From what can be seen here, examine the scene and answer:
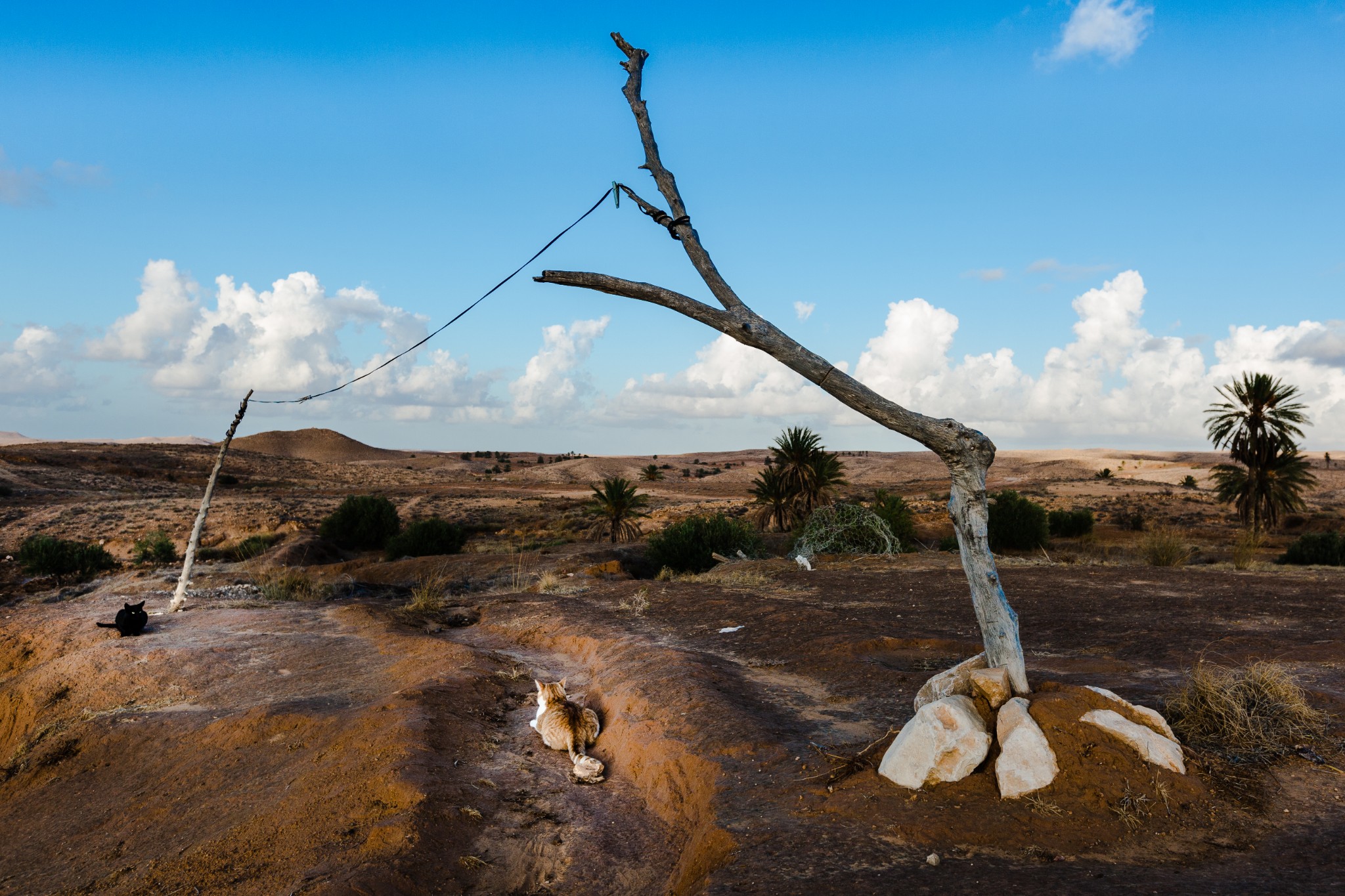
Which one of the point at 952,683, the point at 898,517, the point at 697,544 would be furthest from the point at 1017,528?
the point at 952,683

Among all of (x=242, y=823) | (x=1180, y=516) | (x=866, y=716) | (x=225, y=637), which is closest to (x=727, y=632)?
(x=866, y=716)

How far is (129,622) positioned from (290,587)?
4348 millimetres

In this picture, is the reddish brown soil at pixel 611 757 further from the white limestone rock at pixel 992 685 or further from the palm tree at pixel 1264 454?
the palm tree at pixel 1264 454

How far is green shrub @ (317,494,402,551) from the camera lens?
2809cm

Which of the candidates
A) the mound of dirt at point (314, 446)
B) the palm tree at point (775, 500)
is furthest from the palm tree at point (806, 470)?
the mound of dirt at point (314, 446)

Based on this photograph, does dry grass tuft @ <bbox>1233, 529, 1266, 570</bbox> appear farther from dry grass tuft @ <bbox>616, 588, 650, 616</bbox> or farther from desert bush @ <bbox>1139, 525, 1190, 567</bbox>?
dry grass tuft @ <bbox>616, 588, 650, 616</bbox>

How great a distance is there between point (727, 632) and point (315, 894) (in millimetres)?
6850

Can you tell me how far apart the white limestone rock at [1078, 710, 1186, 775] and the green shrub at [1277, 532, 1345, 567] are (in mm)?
20953

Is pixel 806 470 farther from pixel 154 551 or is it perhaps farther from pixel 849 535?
pixel 154 551

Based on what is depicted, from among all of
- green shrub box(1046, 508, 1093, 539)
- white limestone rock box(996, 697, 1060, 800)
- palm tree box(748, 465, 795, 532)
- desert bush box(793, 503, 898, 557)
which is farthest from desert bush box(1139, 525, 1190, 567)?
white limestone rock box(996, 697, 1060, 800)

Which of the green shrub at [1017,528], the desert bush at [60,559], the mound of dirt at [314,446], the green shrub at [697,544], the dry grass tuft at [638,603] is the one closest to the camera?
the dry grass tuft at [638,603]

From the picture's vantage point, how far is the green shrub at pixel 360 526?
28094 millimetres

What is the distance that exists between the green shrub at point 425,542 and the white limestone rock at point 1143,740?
73.8ft

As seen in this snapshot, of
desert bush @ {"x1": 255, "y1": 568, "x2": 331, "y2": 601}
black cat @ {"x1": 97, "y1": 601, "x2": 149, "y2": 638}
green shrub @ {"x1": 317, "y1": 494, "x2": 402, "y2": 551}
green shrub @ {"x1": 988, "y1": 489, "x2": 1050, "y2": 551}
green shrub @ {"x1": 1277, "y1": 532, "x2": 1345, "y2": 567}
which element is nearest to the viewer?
black cat @ {"x1": 97, "y1": 601, "x2": 149, "y2": 638}
